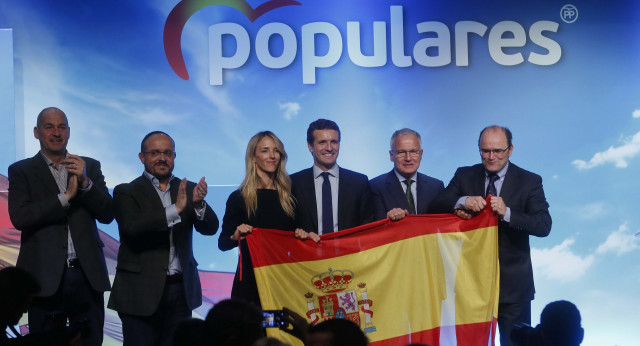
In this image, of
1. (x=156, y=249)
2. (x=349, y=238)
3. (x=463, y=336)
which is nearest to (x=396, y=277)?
(x=349, y=238)

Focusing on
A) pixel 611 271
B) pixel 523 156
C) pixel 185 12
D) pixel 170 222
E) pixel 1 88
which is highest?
pixel 185 12

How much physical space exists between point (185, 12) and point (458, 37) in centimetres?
226

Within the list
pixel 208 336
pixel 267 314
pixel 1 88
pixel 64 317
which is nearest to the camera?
pixel 208 336

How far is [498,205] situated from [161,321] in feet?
6.76

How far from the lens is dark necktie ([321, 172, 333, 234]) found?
5.21m

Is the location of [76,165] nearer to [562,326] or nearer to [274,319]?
[274,319]

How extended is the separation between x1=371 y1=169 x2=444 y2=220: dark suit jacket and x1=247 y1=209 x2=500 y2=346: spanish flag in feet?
0.87

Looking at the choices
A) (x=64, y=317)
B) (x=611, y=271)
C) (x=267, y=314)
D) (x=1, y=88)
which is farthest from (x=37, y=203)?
(x=611, y=271)

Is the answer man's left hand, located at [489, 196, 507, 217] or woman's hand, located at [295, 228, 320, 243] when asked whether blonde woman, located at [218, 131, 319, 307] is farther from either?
man's left hand, located at [489, 196, 507, 217]

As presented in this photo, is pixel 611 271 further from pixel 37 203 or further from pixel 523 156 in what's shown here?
pixel 37 203

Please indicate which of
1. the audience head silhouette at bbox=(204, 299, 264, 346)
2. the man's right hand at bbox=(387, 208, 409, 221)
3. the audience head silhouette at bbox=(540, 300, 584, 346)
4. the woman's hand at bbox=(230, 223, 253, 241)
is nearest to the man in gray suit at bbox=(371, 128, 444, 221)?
the man's right hand at bbox=(387, 208, 409, 221)

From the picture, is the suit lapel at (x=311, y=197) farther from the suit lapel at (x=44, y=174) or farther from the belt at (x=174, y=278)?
the suit lapel at (x=44, y=174)

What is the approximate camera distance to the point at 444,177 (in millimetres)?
6973

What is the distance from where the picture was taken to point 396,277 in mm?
5035
